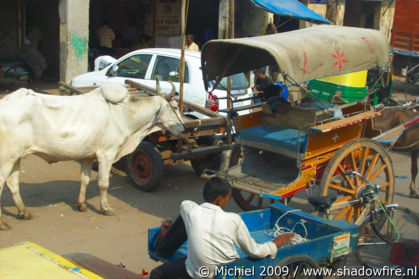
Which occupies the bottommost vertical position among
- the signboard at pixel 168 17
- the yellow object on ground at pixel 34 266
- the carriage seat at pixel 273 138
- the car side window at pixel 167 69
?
the yellow object on ground at pixel 34 266


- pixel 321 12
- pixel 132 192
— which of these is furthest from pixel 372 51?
pixel 321 12

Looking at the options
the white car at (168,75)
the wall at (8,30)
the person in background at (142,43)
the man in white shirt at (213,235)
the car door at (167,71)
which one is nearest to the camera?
the man in white shirt at (213,235)

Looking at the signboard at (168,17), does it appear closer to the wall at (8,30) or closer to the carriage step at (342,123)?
the wall at (8,30)

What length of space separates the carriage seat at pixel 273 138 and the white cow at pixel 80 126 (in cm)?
124

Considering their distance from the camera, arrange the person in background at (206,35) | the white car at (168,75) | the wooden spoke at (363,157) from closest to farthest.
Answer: the wooden spoke at (363,157) → the white car at (168,75) → the person in background at (206,35)

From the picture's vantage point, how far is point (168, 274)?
14.1 ft

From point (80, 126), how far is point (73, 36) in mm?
5989

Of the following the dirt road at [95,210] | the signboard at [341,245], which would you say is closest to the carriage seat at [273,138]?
the dirt road at [95,210]

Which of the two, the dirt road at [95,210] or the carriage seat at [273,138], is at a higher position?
the carriage seat at [273,138]

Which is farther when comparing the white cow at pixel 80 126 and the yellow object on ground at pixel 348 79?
the yellow object on ground at pixel 348 79

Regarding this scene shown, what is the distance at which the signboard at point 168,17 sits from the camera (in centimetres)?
1781

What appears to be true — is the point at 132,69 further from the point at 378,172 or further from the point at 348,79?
the point at 378,172

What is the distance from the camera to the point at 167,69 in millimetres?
10102

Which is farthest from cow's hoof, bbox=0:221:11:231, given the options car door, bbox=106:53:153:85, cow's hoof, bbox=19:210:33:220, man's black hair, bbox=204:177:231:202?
car door, bbox=106:53:153:85
